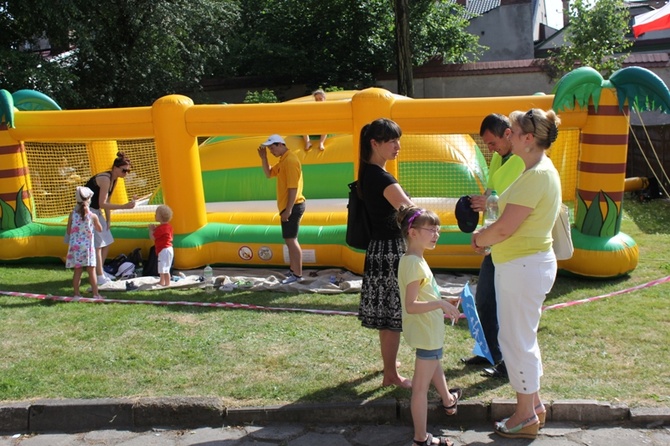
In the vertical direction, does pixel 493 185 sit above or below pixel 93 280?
above

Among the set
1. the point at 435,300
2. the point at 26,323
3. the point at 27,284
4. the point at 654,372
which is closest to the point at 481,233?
Answer: the point at 435,300

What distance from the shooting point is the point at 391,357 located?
4469mm

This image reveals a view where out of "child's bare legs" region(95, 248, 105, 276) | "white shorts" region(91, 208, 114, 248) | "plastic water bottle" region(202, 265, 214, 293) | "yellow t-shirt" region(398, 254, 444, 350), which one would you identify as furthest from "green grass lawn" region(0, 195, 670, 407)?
"white shorts" region(91, 208, 114, 248)

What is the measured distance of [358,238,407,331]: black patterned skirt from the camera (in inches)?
170

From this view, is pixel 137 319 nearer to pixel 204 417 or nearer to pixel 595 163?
pixel 204 417

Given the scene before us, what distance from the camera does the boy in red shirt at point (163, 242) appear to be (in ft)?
24.3

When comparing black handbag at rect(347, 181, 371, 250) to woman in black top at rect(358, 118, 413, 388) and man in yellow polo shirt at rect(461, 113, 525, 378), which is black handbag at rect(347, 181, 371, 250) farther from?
man in yellow polo shirt at rect(461, 113, 525, 378)

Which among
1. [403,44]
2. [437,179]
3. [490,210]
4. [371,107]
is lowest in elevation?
[437,179]

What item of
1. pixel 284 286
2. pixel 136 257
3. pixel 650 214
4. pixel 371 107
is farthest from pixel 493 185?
pixel 650 214

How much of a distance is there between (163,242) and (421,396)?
4392 millimetres

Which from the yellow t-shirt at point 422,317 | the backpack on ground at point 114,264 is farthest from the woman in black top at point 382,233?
the backpack on ground at point 114,264

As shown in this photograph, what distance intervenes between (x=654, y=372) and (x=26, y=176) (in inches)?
284

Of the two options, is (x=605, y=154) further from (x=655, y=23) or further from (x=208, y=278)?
(x=655, y=23)

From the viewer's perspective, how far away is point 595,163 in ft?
22.8
